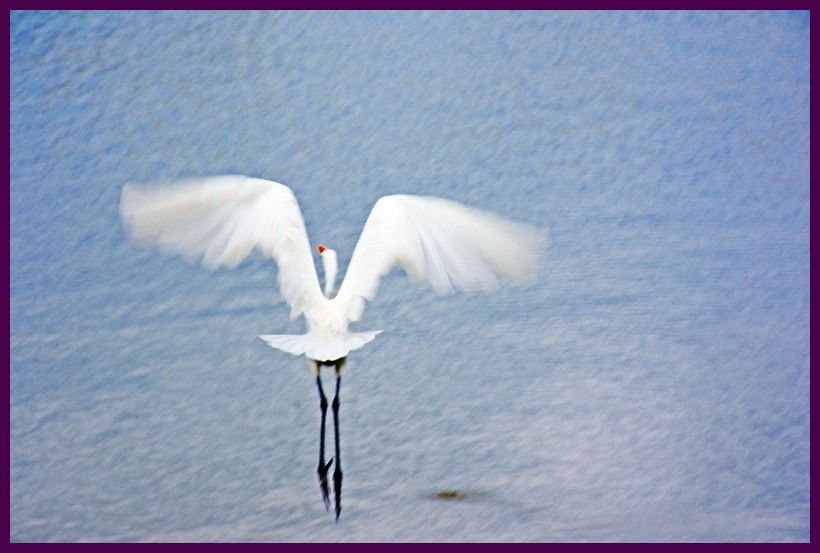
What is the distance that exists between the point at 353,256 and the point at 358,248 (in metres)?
0.02

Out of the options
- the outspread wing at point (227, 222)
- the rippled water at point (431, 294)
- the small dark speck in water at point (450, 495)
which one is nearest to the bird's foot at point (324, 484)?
the rippled water at point (431, 294)

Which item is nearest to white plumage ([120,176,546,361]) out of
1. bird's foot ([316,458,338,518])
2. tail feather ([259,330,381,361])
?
tail feather ([259,330,381,361])

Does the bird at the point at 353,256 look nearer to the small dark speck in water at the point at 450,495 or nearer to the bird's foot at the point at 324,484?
the bird's foot at the point at 324,484

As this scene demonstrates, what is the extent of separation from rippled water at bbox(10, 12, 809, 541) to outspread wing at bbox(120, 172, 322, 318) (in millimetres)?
479

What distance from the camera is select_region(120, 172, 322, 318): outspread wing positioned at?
7.22ft

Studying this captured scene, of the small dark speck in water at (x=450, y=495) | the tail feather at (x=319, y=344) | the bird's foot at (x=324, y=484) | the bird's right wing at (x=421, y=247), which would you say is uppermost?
the bird's right wing at (x=421, y=247)

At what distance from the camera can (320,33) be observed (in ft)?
12.1

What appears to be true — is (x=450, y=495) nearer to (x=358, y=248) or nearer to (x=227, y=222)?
(x=358, y=248)

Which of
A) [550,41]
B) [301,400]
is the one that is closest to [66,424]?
[301,400]

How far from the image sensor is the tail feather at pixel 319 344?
226cm

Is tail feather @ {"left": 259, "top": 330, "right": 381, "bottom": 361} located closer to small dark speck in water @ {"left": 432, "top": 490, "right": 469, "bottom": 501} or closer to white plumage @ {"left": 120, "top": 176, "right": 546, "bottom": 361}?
white plumage @ {"left": 120, "top": 176, "right": 546, "bottom": 361}

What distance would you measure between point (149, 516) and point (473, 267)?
0.87 metres

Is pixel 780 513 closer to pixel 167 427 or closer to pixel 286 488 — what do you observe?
pixel 286 488

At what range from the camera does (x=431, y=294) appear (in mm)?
2963
